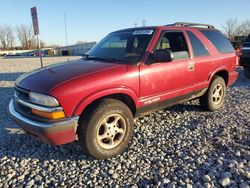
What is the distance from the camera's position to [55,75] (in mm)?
3432

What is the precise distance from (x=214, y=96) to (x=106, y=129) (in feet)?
9.82

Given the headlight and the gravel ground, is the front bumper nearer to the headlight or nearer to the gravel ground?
the headlight

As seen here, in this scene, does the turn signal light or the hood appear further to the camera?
the hood

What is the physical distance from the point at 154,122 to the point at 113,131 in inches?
57.1

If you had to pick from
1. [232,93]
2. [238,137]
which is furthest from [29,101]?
[232,93]

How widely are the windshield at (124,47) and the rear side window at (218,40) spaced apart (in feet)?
5.48

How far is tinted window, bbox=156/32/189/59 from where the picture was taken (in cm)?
429

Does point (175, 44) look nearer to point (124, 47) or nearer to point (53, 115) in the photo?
point (124, 47)

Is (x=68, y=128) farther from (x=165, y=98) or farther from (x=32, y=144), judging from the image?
(x=165, y=98)

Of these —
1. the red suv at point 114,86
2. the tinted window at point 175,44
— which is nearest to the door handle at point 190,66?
the red suv at point 114,86

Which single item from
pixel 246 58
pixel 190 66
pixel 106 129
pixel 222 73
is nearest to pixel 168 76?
pixel 190 66

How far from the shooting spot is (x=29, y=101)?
3271 mm

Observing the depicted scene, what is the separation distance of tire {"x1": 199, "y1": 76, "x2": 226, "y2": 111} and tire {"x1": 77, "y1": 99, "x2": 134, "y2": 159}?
2.28m

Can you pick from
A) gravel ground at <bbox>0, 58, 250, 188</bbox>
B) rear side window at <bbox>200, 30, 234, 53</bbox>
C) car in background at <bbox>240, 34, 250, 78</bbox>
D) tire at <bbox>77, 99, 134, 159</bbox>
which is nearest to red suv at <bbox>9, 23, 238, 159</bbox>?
tire at <bbox>77, 99, 134, 159</bbox>
